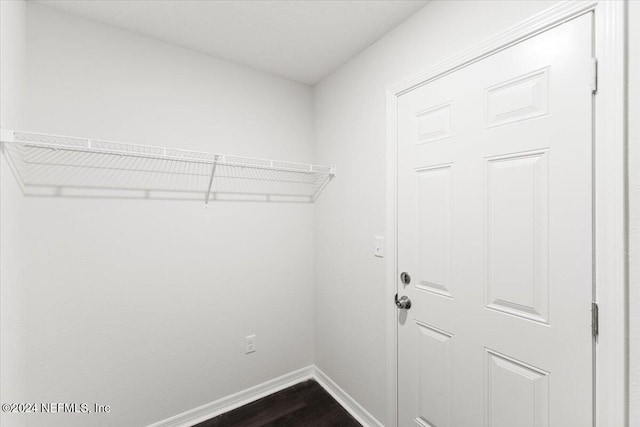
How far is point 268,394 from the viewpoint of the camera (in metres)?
2.18

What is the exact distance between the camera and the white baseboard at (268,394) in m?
1.87

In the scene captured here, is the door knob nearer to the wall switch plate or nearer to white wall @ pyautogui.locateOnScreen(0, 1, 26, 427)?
the wall switch plate

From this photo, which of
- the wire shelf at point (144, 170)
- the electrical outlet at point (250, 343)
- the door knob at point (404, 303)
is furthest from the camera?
the electrical outlet at point (250, 343)

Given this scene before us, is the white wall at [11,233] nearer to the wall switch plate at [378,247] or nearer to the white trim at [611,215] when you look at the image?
the wall switch plate at [378,247]

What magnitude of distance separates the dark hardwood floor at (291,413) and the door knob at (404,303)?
37.3 inches

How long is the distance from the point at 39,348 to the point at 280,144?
6.27 feet

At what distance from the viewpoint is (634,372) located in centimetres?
86

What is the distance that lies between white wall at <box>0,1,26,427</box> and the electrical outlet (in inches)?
46.3

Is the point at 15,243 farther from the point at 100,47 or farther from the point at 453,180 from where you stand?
the point at 453,180

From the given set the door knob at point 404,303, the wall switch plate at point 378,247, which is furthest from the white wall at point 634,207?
the wall switch plate at point 378,247

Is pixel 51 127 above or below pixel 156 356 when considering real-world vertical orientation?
above

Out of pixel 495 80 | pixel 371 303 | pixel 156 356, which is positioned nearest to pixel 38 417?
pixel 156 356

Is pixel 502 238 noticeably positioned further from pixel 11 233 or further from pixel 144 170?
pixel 11 233

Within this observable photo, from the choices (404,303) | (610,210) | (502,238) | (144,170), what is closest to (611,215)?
(610,210)
